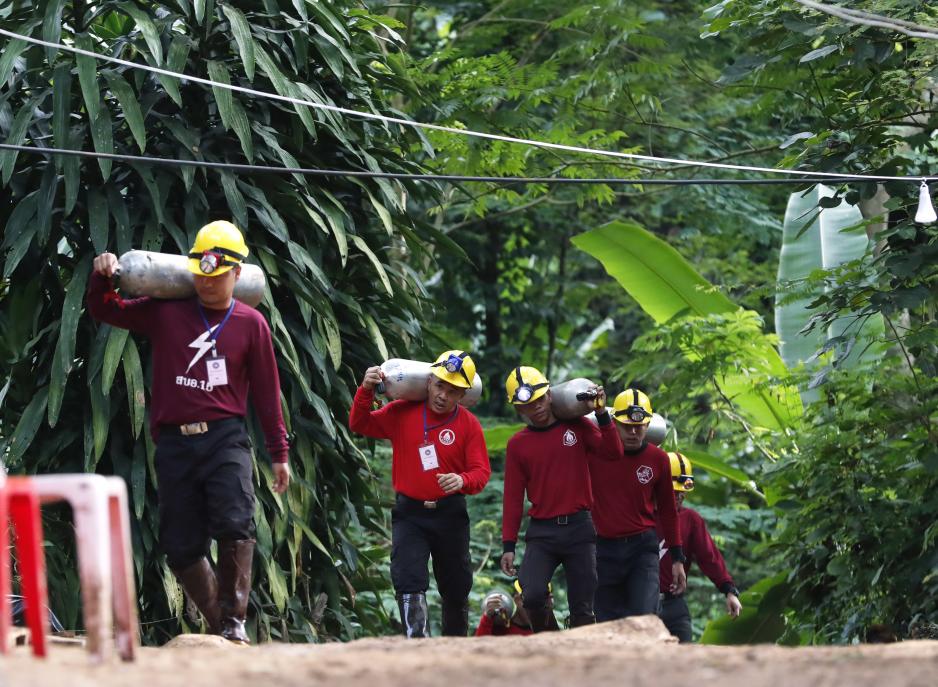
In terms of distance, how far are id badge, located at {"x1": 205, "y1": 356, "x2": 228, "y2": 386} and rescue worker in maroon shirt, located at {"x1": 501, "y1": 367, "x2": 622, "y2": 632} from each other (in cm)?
256

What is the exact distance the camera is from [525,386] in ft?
30.4

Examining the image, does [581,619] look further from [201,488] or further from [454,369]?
[201,488]

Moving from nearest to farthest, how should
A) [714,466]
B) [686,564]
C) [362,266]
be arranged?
[362,266] < [686,564] < [714,466]

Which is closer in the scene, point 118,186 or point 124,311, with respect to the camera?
point 124,311

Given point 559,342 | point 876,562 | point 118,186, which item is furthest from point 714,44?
point 118,186

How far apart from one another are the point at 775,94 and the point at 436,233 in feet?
10.7

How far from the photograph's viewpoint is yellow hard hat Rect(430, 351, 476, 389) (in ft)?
29.0

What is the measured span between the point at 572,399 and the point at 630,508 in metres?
1.14

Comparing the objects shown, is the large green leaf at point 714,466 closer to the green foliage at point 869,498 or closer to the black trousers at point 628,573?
the green foliage at point 869,498

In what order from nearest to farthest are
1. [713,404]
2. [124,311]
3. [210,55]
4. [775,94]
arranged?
1. [124,311]
2. [210,55]
3. [775,94]
4. [713,404]

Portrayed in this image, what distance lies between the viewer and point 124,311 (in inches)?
285

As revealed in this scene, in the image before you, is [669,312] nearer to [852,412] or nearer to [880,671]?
[852,412]

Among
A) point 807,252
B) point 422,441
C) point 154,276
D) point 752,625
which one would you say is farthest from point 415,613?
point 807,252

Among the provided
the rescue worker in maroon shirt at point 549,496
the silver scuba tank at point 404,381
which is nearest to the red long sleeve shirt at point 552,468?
the rescue worker in maroon shirt at point 549,496
